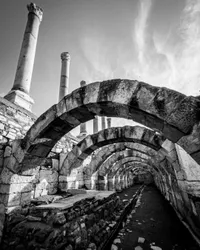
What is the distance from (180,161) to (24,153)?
13.0 feet

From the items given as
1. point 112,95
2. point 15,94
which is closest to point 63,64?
point 15,94

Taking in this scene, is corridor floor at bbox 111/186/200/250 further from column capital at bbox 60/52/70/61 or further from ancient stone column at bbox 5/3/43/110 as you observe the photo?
column capital at bbox 60/52/70/61

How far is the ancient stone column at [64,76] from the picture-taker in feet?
35.4

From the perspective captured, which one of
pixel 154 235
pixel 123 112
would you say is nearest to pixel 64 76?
pixel 123 112

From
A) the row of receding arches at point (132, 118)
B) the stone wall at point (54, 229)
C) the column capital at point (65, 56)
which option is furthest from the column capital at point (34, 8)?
the stone wall at point (54, 229)

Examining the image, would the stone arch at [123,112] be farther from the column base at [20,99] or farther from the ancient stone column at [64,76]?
the ancient stone column at [64,76]

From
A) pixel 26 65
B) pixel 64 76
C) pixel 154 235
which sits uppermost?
pixel 64 76

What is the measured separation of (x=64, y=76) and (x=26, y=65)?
16.3ft

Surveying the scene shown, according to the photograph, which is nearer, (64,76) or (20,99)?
(20,99)

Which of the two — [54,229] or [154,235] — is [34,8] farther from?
[154,235]

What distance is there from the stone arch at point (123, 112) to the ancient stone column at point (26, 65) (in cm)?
295

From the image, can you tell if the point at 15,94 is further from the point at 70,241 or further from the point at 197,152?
the point at 197,152

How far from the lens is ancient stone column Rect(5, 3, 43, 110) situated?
5.52m

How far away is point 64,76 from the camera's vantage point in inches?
447
